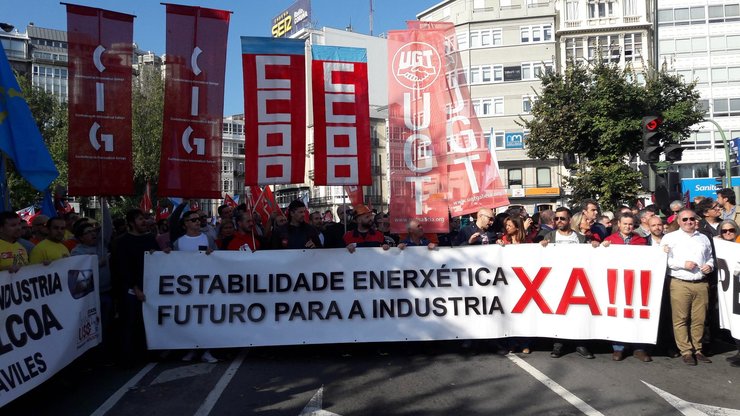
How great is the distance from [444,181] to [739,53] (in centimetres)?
5278

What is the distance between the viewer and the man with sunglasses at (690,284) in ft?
22.3

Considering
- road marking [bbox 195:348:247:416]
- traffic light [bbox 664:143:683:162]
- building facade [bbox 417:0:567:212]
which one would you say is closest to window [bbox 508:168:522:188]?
building facade [bbox 417:0:567:212]

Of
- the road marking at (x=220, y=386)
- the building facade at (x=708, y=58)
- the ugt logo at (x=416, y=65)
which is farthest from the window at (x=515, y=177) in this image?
the road marking at (x=220, y=386)

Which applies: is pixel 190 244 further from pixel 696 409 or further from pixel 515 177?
pixel 515 177

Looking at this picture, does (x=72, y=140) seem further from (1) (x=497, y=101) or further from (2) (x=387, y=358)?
(1) (x=497, y=101)

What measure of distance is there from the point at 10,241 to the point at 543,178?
48.1 m

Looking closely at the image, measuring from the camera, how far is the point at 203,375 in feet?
21.5

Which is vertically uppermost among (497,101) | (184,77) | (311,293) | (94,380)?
(497,101)

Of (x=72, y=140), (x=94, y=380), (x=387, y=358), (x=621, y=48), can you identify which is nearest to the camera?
(x=94, y=380)

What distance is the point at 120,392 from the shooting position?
→ 237 inches

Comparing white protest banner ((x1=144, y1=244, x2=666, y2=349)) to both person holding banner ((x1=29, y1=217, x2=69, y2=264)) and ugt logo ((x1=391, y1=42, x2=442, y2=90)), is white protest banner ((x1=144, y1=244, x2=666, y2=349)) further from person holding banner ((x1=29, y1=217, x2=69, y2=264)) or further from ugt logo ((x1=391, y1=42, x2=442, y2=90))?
ugt logo ((x1=391, y1=42, x2=442, y2=90))

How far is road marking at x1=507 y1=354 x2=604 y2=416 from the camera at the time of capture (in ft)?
17.1

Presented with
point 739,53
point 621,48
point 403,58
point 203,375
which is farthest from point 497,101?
point 203,375

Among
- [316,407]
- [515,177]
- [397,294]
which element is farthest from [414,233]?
[515,177]
